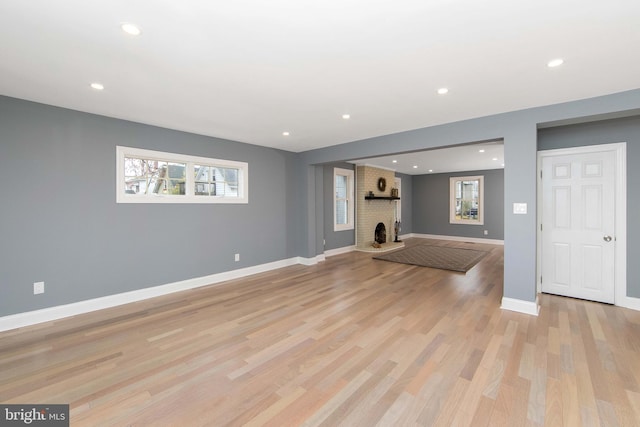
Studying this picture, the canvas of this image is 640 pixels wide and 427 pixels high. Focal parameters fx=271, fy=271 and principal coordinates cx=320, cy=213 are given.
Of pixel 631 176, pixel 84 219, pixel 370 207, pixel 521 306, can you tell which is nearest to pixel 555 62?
pixel 631 176

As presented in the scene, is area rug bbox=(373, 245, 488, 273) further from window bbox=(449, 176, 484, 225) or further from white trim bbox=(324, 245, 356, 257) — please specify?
window bbox=(449, 176, 484, 225)

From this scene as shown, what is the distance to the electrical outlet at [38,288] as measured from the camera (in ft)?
10.2

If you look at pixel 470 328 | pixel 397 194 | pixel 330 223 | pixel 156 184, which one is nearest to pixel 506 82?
pixel 470 328

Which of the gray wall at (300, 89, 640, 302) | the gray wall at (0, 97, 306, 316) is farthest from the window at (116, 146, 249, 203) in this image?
the gray wall at (300, 89, 640, 302)

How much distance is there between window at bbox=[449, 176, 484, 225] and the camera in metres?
9.18

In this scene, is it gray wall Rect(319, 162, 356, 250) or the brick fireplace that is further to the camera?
the brick fireplace

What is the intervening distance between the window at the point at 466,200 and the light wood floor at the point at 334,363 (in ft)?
19.5

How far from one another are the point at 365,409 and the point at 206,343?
1.65 metres

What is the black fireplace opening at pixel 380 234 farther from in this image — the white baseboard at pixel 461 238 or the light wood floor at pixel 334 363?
the light wood floor at pixel 334 363

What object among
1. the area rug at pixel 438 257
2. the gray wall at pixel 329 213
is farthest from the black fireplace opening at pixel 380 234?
the gray wall at pixel 329 213

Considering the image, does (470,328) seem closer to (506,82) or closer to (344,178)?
(506,82)

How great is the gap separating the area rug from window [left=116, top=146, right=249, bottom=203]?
389 cm

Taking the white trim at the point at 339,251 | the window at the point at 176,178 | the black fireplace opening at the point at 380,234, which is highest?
the window at the point at 176,178

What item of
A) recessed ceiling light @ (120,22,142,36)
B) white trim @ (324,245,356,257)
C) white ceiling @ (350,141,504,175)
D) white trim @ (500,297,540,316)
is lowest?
white trim @ (500,297,540,316)
